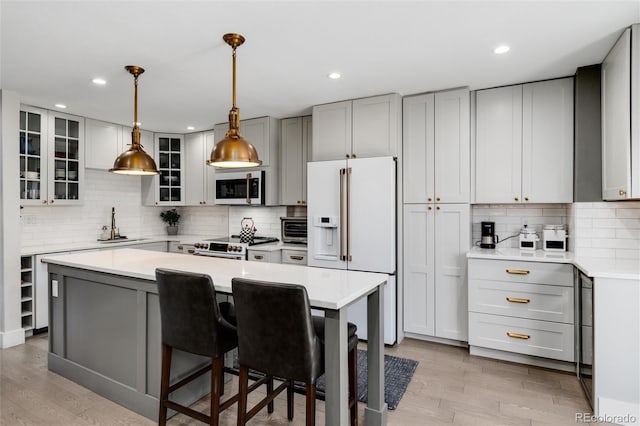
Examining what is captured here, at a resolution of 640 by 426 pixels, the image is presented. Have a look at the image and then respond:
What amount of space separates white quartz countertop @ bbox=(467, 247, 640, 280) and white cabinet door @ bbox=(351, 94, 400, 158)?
1.29m

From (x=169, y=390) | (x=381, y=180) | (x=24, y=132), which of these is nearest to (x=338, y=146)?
(x=381, y=180)

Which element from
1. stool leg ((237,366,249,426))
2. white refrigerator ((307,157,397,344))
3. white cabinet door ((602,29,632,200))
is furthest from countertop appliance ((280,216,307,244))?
white cabinet door ((602,29,632,200))

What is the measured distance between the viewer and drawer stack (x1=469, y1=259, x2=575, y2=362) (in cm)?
295

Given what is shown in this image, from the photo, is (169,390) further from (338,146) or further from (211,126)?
(211,126)

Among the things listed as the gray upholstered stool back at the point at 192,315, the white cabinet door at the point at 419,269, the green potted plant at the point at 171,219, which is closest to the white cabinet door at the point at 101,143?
the green potted plant at the point at 171,219

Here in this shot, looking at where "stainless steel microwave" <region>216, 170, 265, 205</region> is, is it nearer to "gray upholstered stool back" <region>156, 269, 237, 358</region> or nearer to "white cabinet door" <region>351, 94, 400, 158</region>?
"white cabinet door" <region>351, 94, 400, 158</region>

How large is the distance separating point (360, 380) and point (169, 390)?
143 cm

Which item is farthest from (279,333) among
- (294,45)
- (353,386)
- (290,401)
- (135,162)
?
(294,45)

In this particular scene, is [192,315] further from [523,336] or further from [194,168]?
[194,168]

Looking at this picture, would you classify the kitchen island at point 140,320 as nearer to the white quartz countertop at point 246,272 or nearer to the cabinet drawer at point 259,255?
the white quartz countertop at point 246,272

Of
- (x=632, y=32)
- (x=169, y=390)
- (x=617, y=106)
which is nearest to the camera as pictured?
(x=169, y=390)

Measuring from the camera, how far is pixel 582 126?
304 centimetres

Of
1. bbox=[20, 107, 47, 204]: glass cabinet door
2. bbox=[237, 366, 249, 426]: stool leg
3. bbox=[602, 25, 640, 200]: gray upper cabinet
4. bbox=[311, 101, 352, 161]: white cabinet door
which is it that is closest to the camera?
bbox=[237, 366, 249, 426]: stool leg

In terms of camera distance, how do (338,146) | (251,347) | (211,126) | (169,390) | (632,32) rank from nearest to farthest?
(251,347), (169,390), (632,32), (338,146), (211,126)
